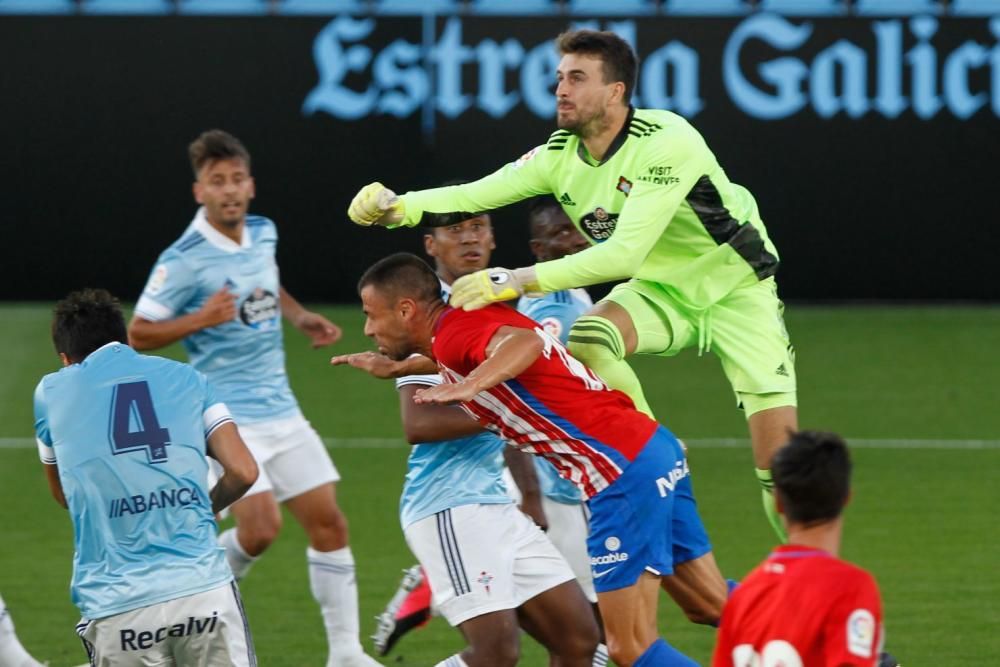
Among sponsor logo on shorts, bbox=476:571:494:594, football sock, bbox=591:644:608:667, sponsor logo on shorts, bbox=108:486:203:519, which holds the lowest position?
football sock, bbox=591:644:608:667

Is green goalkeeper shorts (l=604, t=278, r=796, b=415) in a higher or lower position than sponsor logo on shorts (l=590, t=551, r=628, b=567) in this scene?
higher

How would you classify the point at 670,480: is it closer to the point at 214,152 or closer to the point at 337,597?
the point at 337,597

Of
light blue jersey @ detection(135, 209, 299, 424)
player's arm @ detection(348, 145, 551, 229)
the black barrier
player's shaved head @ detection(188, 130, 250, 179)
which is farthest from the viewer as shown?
the black barrier

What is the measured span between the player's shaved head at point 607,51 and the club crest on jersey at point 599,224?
0.43 m

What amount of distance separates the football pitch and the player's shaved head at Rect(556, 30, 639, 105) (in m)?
2.77

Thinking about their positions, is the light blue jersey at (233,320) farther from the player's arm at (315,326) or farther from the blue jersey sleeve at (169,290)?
the player's arm at (315,326)

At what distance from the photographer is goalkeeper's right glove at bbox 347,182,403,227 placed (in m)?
6.49

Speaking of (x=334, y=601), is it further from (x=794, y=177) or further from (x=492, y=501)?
(x=794, y=177)

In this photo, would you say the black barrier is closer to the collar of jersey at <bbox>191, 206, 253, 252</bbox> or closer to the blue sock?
the collar of jersey at <bbox>191, 206, 253, 252</bbox>

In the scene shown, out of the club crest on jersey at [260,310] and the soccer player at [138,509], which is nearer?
the soccer player at [138,509]

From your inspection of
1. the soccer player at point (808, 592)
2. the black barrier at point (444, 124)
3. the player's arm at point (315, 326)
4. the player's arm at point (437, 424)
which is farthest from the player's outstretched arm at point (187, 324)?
the black barrier at point (444, 124)

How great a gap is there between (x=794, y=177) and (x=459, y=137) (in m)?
3.28

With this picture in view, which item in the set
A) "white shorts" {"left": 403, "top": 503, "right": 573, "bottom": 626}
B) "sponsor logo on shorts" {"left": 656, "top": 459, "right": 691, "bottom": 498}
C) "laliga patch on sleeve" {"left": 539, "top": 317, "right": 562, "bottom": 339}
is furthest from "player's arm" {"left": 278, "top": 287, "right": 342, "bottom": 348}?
"sponsor logo on shorts" {"left": 656, "top": 459, "right": 691, "bottom": 498}

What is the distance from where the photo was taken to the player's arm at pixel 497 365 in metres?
5.30
